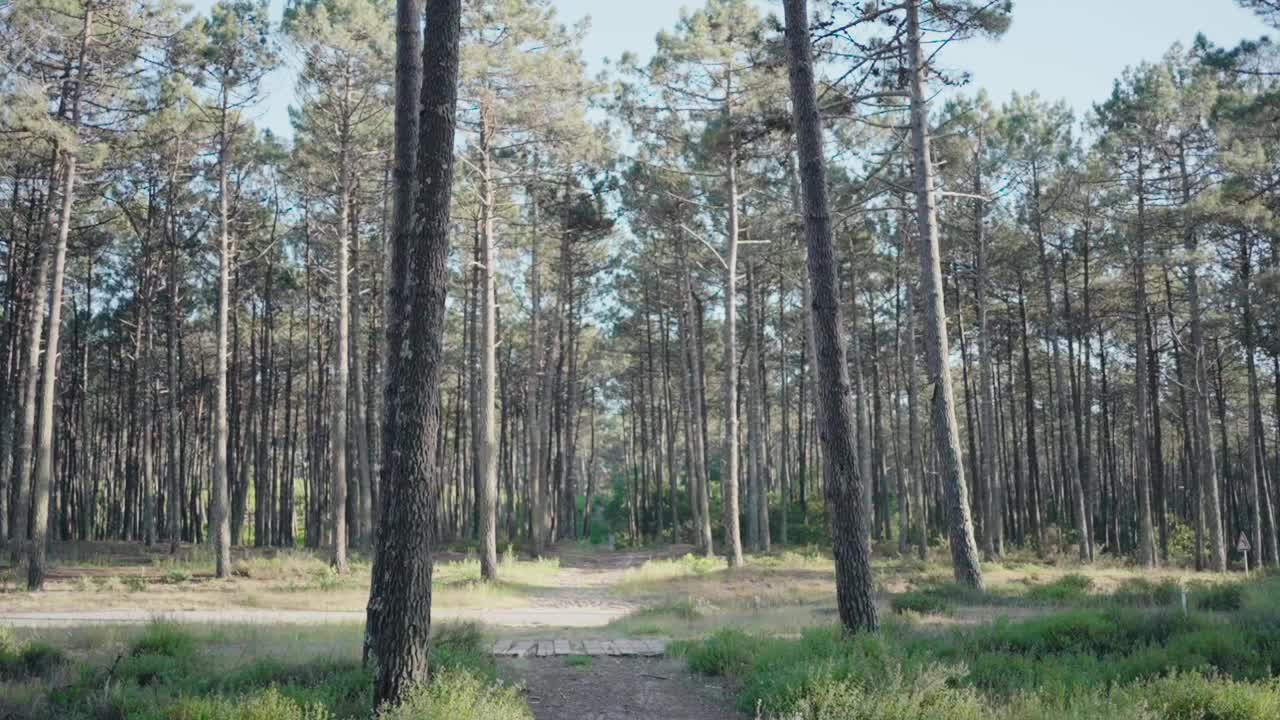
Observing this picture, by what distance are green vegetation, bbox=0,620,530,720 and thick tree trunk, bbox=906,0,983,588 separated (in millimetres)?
8277

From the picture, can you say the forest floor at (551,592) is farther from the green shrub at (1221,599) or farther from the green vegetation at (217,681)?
the green vegetation at (217,681)

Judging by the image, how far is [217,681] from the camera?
718cm

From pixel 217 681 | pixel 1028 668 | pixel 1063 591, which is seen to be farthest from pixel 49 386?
pixel 1063 591

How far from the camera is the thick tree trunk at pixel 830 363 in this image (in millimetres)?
8602

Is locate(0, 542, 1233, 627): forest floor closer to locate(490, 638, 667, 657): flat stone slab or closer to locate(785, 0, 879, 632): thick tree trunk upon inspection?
locate(490, 638, 667, 657): flat stone slab

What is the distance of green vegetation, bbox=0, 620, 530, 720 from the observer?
231 inches

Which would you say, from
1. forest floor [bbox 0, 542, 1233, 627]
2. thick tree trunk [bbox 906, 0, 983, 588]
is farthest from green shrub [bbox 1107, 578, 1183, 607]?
thick tree trunk [bbox 906, 0, 983, 588]

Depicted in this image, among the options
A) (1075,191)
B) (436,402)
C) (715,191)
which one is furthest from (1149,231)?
(436,402)

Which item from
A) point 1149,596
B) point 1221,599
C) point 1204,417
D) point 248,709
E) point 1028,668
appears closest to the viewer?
point 248,709

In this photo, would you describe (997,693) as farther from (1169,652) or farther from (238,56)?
(238,56)

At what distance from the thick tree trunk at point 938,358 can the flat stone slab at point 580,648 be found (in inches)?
244

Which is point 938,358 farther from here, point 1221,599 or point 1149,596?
point 1221,599

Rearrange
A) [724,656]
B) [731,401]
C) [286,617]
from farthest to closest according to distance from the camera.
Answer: [731,401], [286,617], [724,656]

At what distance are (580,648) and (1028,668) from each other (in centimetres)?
453
